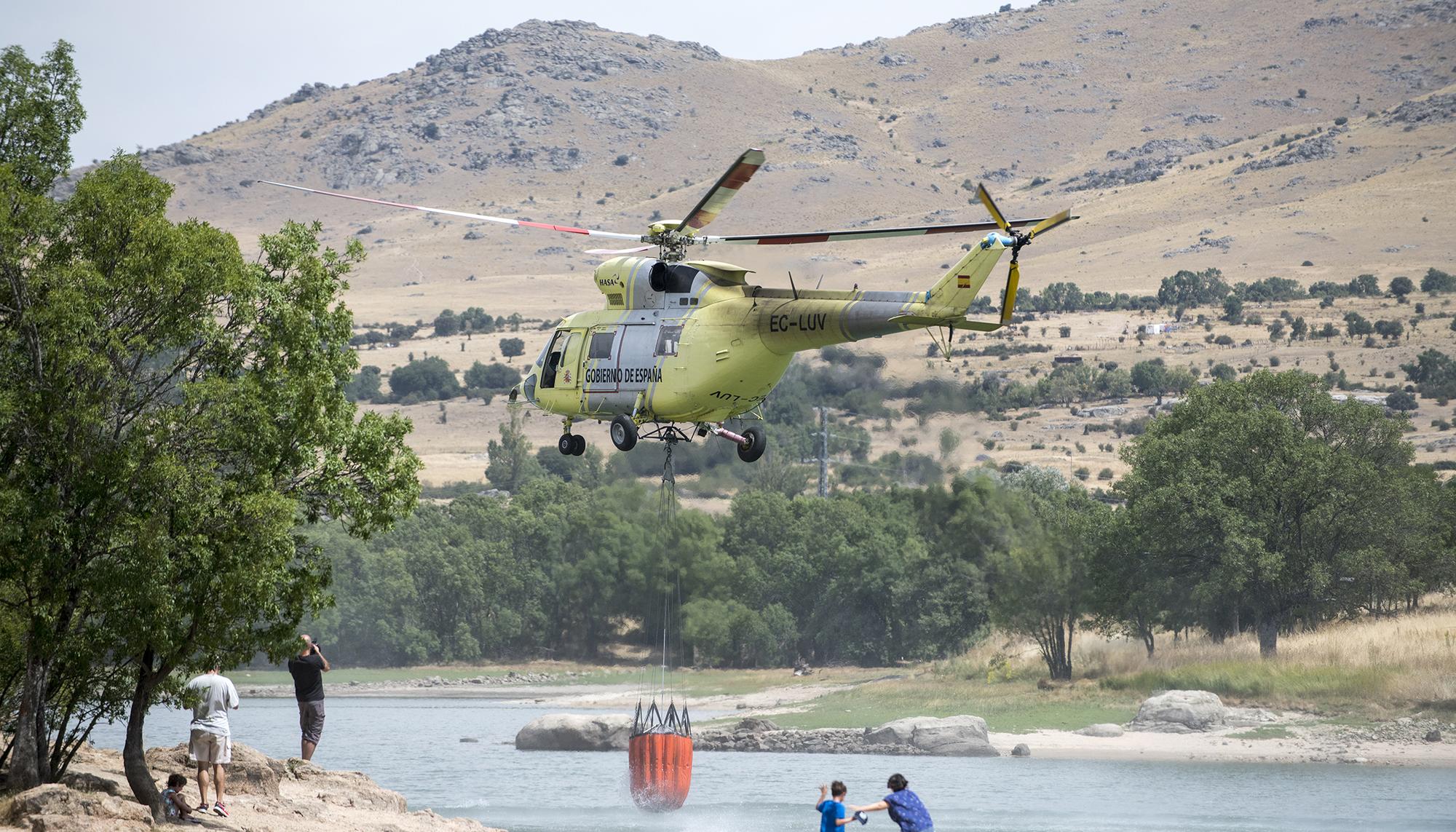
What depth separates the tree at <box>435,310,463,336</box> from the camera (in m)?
190

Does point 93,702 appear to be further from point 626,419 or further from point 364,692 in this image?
point 364,692

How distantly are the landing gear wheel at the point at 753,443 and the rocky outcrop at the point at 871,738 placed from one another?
35375 millimetres

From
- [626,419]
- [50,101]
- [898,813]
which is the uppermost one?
[50,101]

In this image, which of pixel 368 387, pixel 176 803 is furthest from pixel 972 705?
pixel 368 387

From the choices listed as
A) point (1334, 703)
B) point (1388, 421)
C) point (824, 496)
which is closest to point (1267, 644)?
point (1334, 703)

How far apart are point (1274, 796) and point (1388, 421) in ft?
89.7

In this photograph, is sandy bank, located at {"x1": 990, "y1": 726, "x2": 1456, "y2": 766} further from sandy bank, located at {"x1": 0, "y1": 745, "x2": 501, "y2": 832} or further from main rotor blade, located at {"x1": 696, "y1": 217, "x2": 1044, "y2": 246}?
main rotor blade, located at {"x1": 696, "y1": 217, "x2": 1044, "y2": 246}

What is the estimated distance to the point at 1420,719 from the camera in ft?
198

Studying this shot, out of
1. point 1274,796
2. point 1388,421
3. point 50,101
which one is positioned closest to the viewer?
point 50,101

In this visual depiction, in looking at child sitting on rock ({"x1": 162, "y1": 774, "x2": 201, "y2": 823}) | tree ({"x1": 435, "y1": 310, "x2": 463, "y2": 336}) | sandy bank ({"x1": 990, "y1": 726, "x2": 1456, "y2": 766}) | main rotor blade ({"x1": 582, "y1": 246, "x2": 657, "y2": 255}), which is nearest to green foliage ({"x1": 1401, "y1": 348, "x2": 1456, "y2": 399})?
sandy bank ({"x1": 990, "y1": 726, "x2": 1456, "y2": 766})

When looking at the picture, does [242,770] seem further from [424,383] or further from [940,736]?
[424,383]

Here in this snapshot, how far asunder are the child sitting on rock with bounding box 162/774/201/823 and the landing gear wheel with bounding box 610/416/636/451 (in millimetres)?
9553

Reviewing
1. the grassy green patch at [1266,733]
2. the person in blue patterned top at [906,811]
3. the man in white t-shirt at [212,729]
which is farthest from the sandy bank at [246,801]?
the grassy green patch at [1266,733]

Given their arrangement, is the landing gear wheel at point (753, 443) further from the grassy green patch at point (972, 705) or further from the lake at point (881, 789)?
the grassy green patch at point (972, 705)
